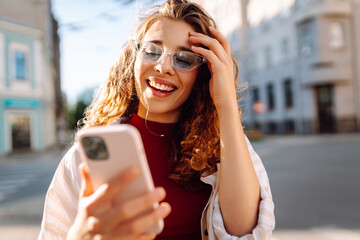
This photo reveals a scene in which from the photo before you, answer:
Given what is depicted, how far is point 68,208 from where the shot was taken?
3.74ft

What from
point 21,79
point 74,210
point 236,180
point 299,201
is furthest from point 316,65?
point 74,210

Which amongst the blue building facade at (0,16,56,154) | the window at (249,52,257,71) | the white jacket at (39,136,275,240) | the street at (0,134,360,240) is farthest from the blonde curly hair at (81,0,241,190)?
the window at (249,52,257,71)

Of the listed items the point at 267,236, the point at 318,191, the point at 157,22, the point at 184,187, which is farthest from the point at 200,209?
the point at 318,191

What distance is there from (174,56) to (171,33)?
100 mm

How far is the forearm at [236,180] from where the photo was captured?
1.07m

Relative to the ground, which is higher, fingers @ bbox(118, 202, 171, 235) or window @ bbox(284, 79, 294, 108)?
window @ bbox(284, 79, 294, 108)

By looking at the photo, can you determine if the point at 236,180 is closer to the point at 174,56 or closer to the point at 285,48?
the point at 174,56

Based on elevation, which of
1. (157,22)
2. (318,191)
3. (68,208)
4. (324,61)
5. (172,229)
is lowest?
(318,191)

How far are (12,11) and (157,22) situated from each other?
1834 centimetres

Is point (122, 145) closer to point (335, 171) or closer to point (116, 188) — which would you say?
point (116, 188)

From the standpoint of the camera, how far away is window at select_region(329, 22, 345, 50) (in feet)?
69.1

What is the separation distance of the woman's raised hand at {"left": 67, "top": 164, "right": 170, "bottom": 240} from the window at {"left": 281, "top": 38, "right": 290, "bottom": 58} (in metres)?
25.1

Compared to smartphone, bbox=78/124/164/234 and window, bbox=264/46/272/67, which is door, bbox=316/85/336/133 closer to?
window, bbox=264/46/272/67

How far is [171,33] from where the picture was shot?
1.25 metres
